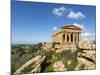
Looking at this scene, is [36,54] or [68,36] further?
[68,36]

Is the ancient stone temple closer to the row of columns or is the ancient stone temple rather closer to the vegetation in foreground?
the row of columns

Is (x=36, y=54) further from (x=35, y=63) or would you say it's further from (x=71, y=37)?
(x=71, y=37)

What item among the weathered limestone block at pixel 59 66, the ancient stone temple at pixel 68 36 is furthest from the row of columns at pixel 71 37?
the weathered limestone block at pixel 59 66

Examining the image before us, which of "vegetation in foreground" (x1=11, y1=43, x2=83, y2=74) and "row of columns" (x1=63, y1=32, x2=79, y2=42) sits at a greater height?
"row of columns" (x1=63, y1=32, x2=79, y2=42)

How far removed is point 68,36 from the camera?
2295mm

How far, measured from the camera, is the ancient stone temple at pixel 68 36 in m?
2.26

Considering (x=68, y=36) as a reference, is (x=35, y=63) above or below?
below

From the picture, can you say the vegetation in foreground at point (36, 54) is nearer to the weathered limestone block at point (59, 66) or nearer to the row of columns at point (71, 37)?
the weathered limestone block at point (59, 66)

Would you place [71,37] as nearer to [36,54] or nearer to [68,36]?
[68,36]

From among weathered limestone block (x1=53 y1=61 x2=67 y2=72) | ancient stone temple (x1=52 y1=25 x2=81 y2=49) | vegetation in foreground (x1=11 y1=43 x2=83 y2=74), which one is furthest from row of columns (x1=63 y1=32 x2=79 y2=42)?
weathered limestone block (x1=53 y1=61 x2=67 y2=72)

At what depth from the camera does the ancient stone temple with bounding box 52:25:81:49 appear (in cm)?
226

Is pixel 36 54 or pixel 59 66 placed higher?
pixel 36 54

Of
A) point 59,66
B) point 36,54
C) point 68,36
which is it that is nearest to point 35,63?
point 36,54

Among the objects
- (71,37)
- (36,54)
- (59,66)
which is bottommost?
(59,66)
